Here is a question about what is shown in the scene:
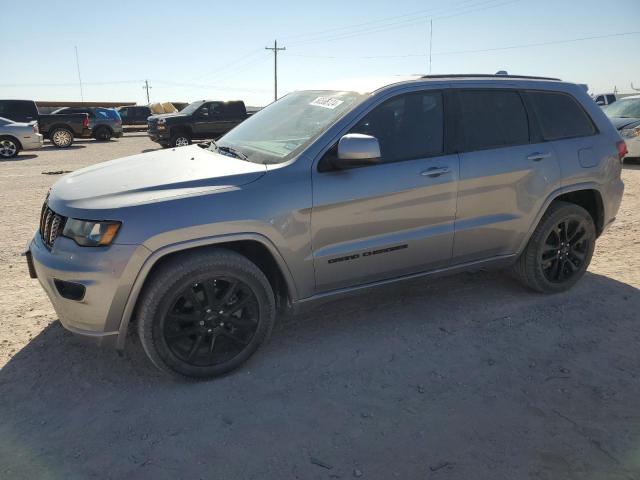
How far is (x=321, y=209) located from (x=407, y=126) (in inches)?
37.2

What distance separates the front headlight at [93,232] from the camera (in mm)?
2623

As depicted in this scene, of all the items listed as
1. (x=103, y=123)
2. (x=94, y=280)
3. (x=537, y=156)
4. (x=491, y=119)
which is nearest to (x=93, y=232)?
(x=94, y=280)

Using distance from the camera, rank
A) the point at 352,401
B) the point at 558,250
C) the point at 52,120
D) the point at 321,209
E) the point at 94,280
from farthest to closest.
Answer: the point at 52,120, the point at 558,250, the point at 321,209, the point at 352,401, the point at 94,280

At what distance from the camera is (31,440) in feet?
8.26

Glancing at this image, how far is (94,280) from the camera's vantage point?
2633 millimetres

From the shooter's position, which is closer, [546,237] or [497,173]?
[497,173]

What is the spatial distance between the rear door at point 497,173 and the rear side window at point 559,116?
12cm

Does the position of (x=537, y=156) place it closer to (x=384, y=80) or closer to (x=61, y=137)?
(x=384, y=80)

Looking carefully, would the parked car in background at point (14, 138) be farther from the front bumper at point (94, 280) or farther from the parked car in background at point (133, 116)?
the parked car in background at point (133, 116)

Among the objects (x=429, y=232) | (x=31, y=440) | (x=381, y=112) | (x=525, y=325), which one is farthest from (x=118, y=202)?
(x=525, y=325)

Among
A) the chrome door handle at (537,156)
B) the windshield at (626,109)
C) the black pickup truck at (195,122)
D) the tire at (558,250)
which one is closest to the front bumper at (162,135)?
the black pickup truck at (195,122)

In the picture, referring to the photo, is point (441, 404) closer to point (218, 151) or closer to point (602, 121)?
point (218, 151)

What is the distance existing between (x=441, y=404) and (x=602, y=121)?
2989 millimetres

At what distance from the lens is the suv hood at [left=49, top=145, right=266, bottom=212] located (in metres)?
2.76
